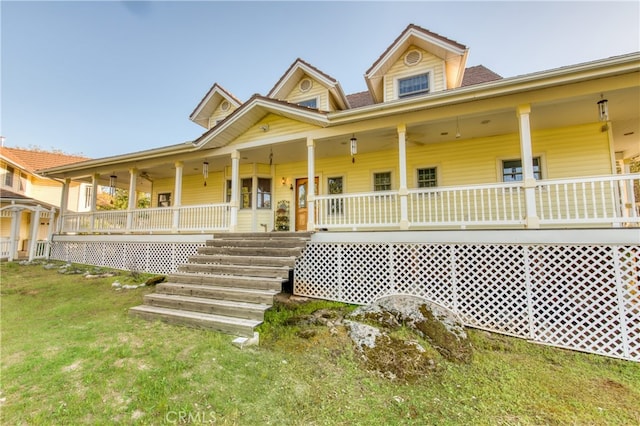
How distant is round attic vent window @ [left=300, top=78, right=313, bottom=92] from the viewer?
30.8ft

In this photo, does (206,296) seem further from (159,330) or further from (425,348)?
(425,348)

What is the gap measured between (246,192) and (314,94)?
14.2 feet

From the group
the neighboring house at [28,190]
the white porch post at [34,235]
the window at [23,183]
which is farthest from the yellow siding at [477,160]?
the window at [23,183]

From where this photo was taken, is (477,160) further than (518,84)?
Yes

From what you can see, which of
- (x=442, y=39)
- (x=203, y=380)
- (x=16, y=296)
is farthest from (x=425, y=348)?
(x=16, y=296)

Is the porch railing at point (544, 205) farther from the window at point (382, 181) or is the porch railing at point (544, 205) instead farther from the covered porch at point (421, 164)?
the window at point (382, 181)

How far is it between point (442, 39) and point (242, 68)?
10.6m

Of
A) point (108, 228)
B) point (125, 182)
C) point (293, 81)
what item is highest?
point (293, 81)

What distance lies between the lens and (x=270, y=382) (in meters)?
3.14

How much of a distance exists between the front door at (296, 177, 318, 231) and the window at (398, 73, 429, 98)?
13.1ft

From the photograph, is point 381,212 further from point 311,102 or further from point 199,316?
point 199,316

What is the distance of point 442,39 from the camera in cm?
749

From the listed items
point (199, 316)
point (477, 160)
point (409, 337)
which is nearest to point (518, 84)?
point (477, 160)

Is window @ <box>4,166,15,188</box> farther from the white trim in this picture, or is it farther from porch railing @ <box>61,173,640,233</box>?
porch railing @ <box>61,173,640,233</box>
